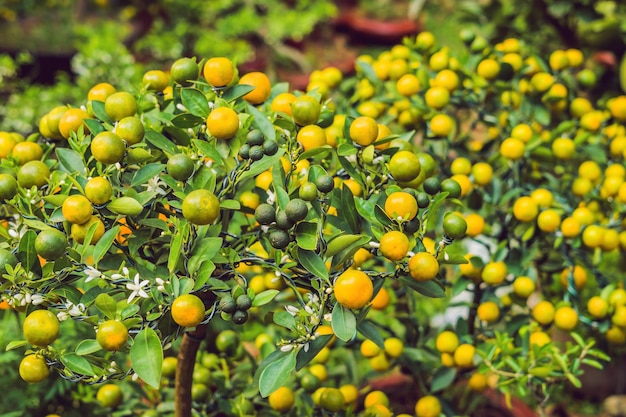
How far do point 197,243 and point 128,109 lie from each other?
7.0 inches

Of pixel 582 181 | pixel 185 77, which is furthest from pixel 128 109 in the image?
pixel 582 181

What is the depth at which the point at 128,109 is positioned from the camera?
2.38 ft

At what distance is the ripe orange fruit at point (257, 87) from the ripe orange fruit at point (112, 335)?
337mm

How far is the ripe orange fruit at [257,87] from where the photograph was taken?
0.81 metres

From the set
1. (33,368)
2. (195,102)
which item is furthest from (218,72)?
(33,368)

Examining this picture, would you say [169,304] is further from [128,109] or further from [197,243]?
[128,109]

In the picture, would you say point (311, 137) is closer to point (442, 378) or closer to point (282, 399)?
point (282, 399)

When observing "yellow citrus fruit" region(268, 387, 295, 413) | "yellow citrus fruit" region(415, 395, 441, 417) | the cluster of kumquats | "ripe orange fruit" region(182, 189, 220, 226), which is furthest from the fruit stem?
"yellow citrus fruit" region(415, 395, 441, 417)

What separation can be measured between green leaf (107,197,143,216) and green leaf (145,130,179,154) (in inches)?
3.3

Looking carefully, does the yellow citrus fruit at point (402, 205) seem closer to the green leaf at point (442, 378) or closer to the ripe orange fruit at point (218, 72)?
the ripe orange fruit at point (218, 72)

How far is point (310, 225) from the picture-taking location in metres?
0.67

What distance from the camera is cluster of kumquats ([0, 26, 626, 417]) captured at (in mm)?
654

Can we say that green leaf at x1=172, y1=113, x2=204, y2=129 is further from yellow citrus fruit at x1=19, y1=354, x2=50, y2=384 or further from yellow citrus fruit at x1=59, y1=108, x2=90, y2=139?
yellow citrus fruit at x1=19, y1=354, x2=50, y2=384

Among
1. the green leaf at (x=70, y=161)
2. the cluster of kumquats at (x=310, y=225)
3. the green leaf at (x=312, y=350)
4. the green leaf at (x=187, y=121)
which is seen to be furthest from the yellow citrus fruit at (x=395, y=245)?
the green leaf at (x=70, y=161)
